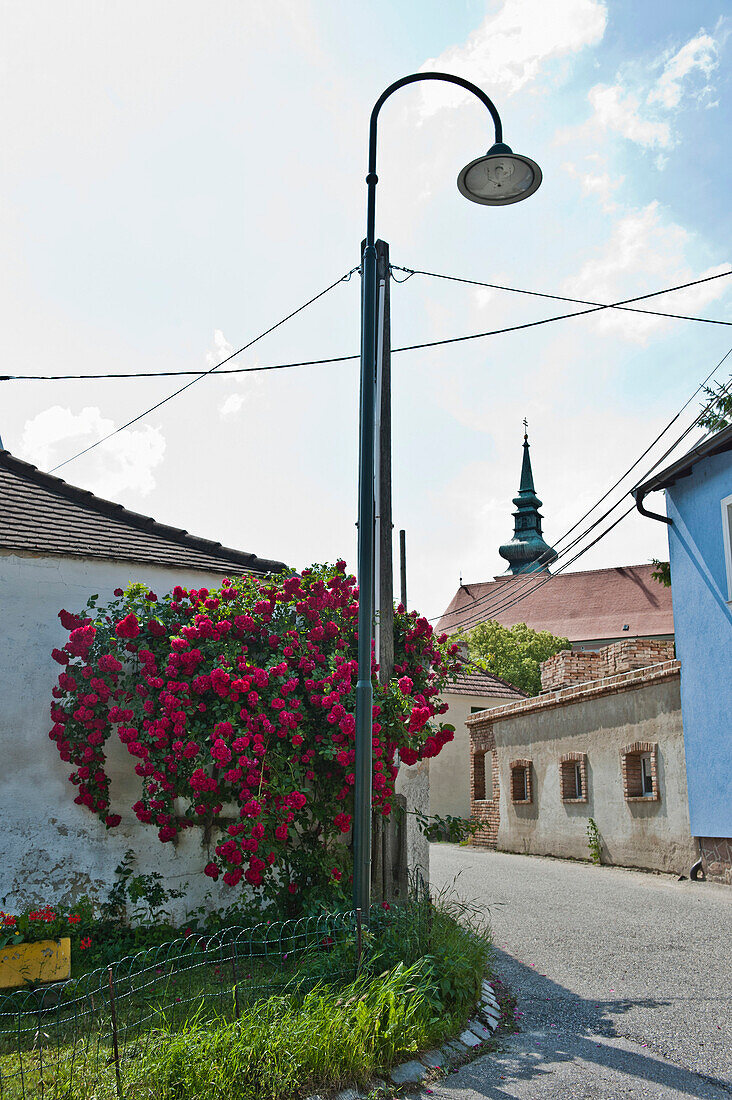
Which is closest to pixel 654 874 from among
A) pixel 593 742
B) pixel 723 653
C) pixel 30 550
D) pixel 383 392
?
pixel 593 742

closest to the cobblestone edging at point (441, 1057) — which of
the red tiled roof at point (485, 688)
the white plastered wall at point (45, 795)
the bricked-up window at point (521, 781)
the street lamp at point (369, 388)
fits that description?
the street lamp at point (369, 388)

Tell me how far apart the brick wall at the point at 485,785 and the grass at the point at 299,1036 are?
15640 millimetres

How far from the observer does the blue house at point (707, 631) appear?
44.2 feet

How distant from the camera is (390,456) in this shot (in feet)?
28.4

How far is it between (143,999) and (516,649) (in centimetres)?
3795

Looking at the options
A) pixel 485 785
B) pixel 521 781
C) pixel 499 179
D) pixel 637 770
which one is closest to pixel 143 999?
pixel 499 179

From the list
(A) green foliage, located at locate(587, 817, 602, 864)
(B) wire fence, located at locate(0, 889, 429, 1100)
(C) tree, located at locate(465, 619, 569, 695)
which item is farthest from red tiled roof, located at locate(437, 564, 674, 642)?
(B) wire fence, located at locate(0, 889, 429, 1100)

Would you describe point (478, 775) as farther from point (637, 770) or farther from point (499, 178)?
point (499, 178)

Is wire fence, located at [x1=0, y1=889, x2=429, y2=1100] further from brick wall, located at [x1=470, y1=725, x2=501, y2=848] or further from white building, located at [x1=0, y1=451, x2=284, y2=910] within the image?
brick wall, located at [x1=470, y1=725, x2=501, y2=848]

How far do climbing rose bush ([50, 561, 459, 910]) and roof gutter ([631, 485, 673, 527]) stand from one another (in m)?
8.48

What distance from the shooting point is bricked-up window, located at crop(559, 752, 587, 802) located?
17578 millimetres

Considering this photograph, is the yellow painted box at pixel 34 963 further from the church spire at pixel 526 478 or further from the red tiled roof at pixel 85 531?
the church spire at pixel 526 478

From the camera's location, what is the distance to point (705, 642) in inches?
554

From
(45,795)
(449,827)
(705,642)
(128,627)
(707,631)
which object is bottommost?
(449,827)
